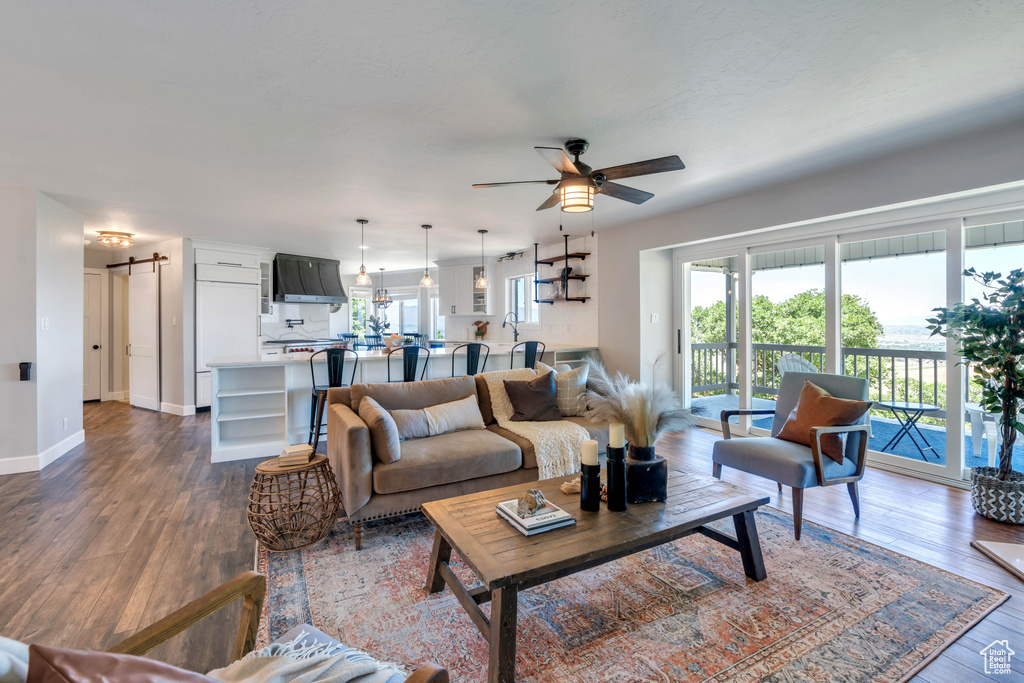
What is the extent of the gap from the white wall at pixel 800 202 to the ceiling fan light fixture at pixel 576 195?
228 centimetres

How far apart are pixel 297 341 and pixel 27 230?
4195mm

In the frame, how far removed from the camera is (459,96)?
2.40 meters

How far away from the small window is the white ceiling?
3.63 meters

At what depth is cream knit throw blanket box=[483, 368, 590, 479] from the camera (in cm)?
313

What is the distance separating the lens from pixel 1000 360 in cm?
279

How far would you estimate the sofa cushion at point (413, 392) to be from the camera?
127 inches

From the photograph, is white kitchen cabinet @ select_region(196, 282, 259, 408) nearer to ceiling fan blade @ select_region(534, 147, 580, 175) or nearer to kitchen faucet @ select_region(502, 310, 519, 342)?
kitchen faucet @ select_region(502, 310, 519, 342)

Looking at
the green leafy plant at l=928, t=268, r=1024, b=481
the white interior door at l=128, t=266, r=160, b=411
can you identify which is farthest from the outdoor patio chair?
the white interior door at l=128, t=266, r=160, b=411

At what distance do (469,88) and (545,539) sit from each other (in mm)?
2141

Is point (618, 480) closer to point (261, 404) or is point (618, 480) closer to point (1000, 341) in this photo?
point (1000, 341)

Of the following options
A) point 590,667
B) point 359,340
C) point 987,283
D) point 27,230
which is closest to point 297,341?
point 359,340

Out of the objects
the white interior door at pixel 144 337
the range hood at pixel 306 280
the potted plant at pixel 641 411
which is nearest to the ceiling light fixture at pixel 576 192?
the potted plant at pixel 641 411

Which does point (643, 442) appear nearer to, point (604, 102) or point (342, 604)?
point (342, 604)

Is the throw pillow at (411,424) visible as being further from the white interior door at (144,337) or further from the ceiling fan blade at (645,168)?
the white interior door at (144,337)
